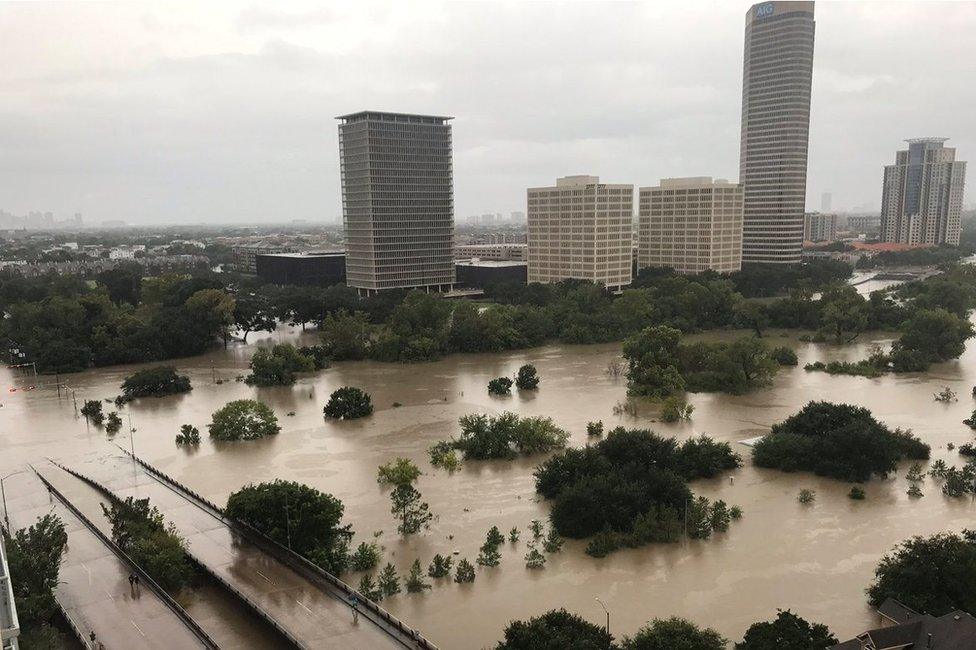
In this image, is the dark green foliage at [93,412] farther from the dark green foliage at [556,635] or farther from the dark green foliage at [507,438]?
the dark green foliage at [556,635]

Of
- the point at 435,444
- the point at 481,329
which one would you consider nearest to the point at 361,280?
the point at 481,329

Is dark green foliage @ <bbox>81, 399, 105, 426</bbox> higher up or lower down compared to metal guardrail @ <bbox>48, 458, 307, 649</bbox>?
lower down

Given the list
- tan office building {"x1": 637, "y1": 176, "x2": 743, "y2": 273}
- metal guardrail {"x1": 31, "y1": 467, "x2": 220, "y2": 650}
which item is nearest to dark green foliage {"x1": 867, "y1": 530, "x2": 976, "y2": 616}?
metal guardrail {"x1": 31, "y1": 467, "x2": 220, "y2": 650}

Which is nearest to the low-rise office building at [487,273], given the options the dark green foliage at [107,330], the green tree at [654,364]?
the dark green foliage at [107,330]

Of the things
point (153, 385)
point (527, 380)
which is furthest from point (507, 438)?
point (153, 385)

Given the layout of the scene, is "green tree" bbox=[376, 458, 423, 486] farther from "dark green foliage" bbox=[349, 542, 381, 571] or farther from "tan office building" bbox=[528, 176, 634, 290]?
"tan office building" bbox=[528, 176, 634, 290]
